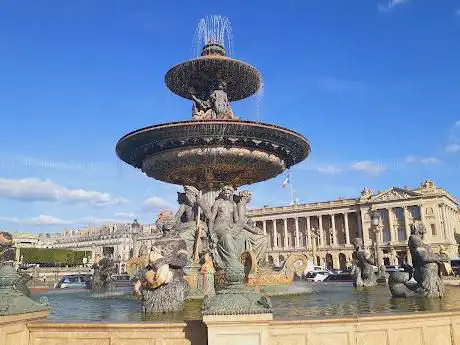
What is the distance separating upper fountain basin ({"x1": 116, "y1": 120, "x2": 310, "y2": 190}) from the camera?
45.5 ft

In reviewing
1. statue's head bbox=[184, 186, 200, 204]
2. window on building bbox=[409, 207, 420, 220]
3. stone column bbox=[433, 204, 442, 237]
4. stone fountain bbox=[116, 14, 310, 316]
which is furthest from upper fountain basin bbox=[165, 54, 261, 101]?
window on building bbox=[409, 207, 420, 220]

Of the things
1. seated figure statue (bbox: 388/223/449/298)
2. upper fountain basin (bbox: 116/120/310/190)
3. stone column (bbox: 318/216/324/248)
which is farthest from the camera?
stone column (bbox: 318/216/324/248)

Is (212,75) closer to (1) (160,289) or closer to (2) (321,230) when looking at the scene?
(1) (160,289)

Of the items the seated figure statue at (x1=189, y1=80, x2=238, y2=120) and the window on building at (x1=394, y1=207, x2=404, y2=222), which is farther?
the window on building at (x1=394, y1=207, x2=404, y2=222)

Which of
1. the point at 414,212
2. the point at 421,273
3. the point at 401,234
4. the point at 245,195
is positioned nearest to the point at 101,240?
the point at 401,234

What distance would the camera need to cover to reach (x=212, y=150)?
14.3m

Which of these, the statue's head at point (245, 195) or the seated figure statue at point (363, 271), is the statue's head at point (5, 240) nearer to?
the statue's head at point (245, 195)

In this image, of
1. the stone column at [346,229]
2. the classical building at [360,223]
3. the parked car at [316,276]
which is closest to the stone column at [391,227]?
the classical building at [360,223]

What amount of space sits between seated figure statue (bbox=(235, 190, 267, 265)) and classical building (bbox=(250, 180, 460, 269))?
72948 millimetres

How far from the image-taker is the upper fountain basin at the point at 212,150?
45.5 feet

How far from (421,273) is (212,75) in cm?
995

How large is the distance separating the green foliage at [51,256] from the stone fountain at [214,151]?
185 feet

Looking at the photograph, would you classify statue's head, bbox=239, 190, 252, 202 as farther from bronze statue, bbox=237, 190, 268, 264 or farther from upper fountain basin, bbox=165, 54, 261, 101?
upper fountain basin, bbox=165, 54, 261, 101

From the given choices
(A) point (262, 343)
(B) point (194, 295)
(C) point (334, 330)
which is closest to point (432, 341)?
(C) point (334, 330)
